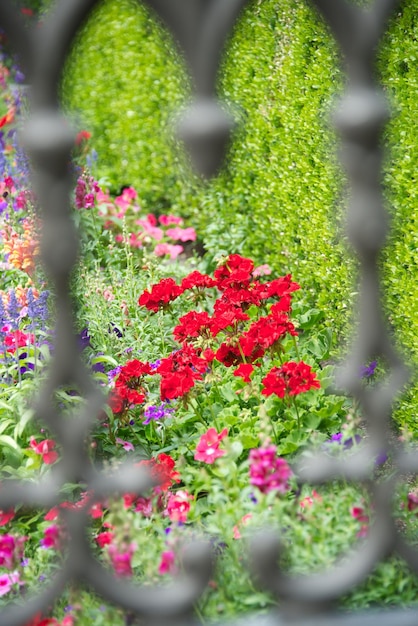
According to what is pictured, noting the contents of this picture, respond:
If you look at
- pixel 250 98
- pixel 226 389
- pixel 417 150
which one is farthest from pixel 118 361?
pixel 250 98

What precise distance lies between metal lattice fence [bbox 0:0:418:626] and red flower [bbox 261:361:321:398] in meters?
1.22

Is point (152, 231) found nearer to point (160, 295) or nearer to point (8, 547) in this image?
point (160, 295)

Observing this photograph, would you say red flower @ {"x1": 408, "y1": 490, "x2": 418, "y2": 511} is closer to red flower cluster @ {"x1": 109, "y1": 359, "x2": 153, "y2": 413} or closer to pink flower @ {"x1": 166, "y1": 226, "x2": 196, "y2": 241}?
red flower cluster @ {"x1": 109, "y1": 359, "x2": 153, "y2": 413}

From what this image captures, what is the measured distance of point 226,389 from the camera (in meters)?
3.37

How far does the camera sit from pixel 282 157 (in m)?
4.40

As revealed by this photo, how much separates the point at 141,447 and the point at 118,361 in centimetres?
67

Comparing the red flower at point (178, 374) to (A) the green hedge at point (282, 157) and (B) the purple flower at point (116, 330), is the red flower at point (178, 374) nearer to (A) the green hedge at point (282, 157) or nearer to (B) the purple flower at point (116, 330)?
(A) the green hedge at point (282, 157)

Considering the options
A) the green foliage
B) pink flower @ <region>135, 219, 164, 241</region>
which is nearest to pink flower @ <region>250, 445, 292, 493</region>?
pink flower @ <region>135, 219, 164, 241</region>

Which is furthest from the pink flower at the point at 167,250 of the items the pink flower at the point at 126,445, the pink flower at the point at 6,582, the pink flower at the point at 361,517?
the pink flower at the point at 361,517

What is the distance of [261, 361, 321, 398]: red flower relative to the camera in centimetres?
240

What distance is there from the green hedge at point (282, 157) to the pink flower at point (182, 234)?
103 mm

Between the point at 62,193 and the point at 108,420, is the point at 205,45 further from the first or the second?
the point at 108,420

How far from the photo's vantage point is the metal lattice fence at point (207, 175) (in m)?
0.89

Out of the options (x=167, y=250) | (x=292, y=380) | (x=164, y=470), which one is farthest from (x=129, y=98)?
(x=292, y=380)
